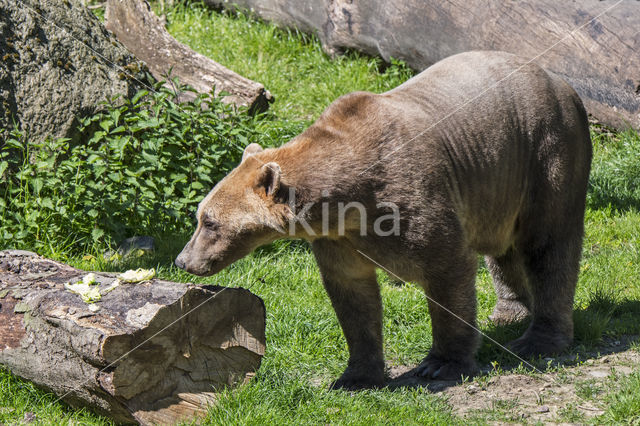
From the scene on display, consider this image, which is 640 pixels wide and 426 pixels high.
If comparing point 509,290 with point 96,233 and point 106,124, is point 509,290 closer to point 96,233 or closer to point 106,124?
point 96,233

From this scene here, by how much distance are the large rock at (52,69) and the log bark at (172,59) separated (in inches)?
35.9

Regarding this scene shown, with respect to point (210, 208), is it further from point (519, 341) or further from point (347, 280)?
point (519, 341)

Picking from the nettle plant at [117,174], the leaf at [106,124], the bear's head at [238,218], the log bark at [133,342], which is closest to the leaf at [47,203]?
the nettle plant at [117,174]

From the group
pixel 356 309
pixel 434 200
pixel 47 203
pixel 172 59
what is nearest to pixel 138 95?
pixel 47 203

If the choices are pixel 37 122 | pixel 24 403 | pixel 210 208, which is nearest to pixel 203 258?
pixel 210 208

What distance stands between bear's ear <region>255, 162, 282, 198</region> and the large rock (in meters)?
3.58

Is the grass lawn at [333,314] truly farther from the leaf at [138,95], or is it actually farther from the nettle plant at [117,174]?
the leaf at [138,95]

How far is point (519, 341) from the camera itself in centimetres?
594

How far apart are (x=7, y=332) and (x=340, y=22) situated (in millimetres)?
7048

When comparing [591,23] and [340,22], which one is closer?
[591,23]

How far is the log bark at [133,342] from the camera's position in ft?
14.0

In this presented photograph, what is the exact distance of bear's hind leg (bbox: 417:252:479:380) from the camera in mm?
5172

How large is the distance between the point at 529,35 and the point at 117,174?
481 centimetres

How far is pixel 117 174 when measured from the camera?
285 inches
